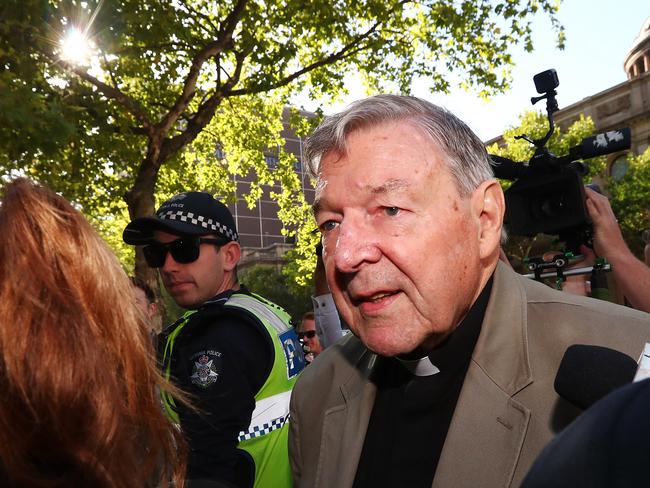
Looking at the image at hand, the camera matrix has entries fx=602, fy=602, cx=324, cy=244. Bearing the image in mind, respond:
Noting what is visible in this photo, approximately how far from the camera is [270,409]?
2.62 m

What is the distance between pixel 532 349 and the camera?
1.75 metres

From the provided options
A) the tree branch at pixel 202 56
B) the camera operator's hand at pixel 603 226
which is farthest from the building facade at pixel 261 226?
the camera operator's hand at pixel 603 226

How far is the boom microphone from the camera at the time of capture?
40.0 inches

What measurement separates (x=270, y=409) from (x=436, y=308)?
1155 mm

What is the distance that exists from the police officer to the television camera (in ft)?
4.47

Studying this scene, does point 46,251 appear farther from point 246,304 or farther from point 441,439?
point 246,304

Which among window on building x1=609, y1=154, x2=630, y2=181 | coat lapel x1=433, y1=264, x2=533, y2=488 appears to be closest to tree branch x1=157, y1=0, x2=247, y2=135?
coat lapel x1=433, y1=264, x2=533, y2=488

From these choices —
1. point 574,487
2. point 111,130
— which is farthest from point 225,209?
point 111,130

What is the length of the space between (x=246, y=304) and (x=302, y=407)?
25.7 inches

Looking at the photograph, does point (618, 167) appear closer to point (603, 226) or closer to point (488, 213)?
point (603, 226)

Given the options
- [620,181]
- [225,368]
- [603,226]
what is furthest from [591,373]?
[620,181]

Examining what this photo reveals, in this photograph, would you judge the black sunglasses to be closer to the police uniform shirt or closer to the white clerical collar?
the police uniform shirt

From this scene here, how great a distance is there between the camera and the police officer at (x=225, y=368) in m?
2.39

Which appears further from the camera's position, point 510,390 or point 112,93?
point 112,93
